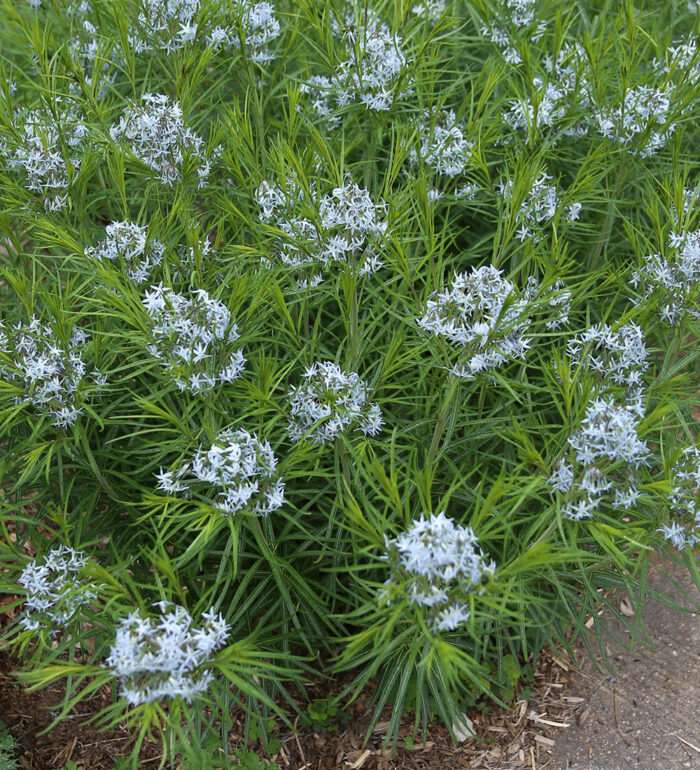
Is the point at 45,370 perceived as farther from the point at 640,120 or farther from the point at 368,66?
the point at 640,120

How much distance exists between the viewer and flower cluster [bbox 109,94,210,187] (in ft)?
9.63

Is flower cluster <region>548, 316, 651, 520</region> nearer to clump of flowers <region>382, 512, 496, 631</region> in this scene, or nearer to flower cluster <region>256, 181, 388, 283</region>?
clump of flowers <region>382, 512, 496, 631</region>

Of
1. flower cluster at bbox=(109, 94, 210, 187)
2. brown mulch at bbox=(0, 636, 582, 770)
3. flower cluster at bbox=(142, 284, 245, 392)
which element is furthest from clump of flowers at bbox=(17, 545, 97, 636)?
flower cluster at bbox=(109, 94, 210, 187)

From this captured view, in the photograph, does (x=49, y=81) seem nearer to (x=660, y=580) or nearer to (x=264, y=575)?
(x=264, y=575)

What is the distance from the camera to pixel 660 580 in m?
4.14

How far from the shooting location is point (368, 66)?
10.4ft

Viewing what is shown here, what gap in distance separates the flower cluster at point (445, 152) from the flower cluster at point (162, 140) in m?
0.89

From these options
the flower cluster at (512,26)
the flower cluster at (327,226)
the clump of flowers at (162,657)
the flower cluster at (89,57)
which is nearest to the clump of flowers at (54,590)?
the clump of flowers at (162,657)

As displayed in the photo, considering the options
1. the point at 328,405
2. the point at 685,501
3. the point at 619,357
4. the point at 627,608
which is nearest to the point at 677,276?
the point at 619,357

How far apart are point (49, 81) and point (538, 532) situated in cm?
267

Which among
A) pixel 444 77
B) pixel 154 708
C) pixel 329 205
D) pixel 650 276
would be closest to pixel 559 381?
pixel 650 276

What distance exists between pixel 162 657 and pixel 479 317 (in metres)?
1.29

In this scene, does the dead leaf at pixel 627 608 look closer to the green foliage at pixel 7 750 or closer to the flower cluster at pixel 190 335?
the flower cluster at pixel 190 335

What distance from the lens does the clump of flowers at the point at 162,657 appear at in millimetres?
2088
